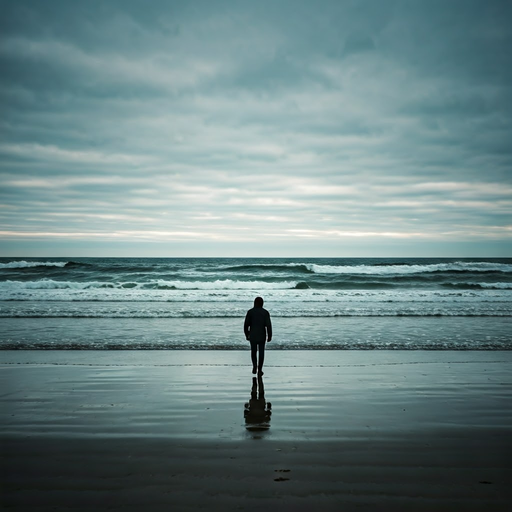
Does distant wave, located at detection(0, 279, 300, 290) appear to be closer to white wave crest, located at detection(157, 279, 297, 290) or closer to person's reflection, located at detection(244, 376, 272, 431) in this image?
white wave crest, located at detection(157, 279, 297, 290)

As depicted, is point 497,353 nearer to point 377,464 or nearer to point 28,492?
point 377,464

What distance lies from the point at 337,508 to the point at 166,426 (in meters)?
2.63

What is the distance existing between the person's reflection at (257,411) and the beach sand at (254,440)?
0.05 meters

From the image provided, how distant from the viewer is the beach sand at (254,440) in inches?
134

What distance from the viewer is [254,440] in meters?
4.59

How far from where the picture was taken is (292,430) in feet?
16.1

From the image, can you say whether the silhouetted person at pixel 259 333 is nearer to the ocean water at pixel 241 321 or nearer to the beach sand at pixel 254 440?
the beach sand at pixel 254 440

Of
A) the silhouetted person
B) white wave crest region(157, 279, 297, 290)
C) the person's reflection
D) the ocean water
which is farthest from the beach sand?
white wave crest region(157, 279, 297, 290)

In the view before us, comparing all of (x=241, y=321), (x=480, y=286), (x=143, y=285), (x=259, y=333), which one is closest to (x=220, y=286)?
(x=143, y=285)

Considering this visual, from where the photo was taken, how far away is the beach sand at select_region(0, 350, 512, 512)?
3.41 m

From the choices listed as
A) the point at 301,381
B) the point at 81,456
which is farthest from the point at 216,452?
the point at 301,381

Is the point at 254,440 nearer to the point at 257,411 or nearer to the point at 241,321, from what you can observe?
the point at 257,411

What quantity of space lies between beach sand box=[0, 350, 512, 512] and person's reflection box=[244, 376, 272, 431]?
0.05 metres

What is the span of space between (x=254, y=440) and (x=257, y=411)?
110 cm
